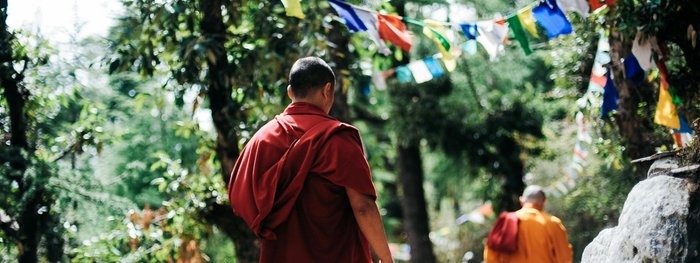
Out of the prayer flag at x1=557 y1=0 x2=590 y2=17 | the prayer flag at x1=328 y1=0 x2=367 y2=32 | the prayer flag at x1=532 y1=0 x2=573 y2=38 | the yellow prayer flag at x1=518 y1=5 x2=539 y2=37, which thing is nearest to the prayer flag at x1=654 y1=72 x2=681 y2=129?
the prayer flag at x1=557 y1=0 x2=590 y2=17

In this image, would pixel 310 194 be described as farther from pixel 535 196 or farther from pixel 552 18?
pixel 535 196

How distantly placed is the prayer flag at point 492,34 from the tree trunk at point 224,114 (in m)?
2.37

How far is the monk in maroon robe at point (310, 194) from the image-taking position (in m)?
3.36

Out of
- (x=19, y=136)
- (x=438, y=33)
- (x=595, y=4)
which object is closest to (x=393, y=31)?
(x=438, y=33)

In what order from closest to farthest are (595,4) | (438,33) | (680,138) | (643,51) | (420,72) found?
(643,51) → (680,138) → (595,4) → (438,33) → (420,72)

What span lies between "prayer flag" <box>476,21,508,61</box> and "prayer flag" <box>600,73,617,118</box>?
3.31ft

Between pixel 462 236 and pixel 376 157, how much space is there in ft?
10.8

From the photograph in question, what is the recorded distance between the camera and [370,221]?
11.2 ft

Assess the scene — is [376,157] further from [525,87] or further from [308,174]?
[308,174]

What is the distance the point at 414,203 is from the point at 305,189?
11.0 m

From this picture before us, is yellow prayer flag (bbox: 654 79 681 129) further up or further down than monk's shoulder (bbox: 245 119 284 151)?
further down

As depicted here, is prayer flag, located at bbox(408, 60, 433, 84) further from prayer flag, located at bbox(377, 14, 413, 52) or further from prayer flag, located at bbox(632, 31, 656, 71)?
prayer flag, located at bbox(632, 31, 656, 71)

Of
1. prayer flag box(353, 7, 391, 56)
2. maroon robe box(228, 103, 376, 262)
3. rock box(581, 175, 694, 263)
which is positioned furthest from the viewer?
prayer flag box(353, 7, 391, 56)

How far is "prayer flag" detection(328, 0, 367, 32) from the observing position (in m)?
6.50
